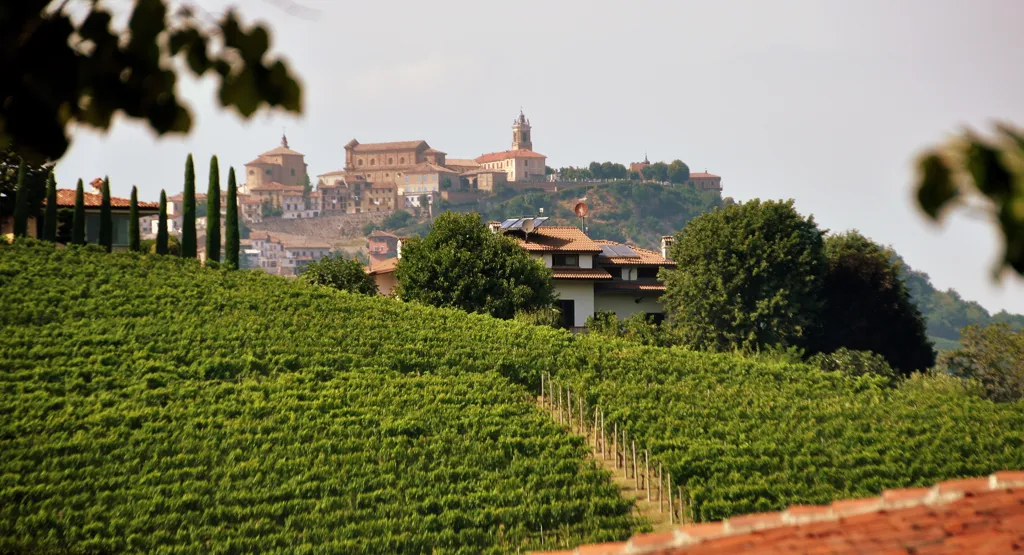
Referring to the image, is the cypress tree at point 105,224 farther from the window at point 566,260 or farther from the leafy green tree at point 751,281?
the leafy green tree at point 751,281

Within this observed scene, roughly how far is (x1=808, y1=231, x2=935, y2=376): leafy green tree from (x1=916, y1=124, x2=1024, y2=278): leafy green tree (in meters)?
48.4

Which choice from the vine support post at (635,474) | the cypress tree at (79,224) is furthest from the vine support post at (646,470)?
the cypress tree at (79,224)

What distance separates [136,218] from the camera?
40.7 m

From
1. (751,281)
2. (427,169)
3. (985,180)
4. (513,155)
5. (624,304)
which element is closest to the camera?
(985,180)

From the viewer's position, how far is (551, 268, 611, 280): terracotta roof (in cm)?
4988

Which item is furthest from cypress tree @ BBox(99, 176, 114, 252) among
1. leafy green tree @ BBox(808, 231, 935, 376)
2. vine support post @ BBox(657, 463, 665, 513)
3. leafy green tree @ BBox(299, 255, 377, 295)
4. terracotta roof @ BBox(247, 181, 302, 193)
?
terracotta roof @ BBox(247, 181, 302, 193)

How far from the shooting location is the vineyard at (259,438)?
64.8 feet

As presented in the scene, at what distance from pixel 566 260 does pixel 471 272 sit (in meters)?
9.11

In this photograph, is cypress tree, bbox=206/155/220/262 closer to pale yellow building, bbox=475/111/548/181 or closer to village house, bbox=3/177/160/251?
village house, bbox=3/177/160/251

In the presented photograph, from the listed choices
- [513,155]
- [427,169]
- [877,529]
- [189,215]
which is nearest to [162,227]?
[189,215]

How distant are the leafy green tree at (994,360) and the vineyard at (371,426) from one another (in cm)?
929

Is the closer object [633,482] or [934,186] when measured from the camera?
[934,186]

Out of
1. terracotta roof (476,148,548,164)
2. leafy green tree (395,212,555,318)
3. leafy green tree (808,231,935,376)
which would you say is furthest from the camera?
terracotta roof (476,148,548,164)

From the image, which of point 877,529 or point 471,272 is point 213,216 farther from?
point 877,529
